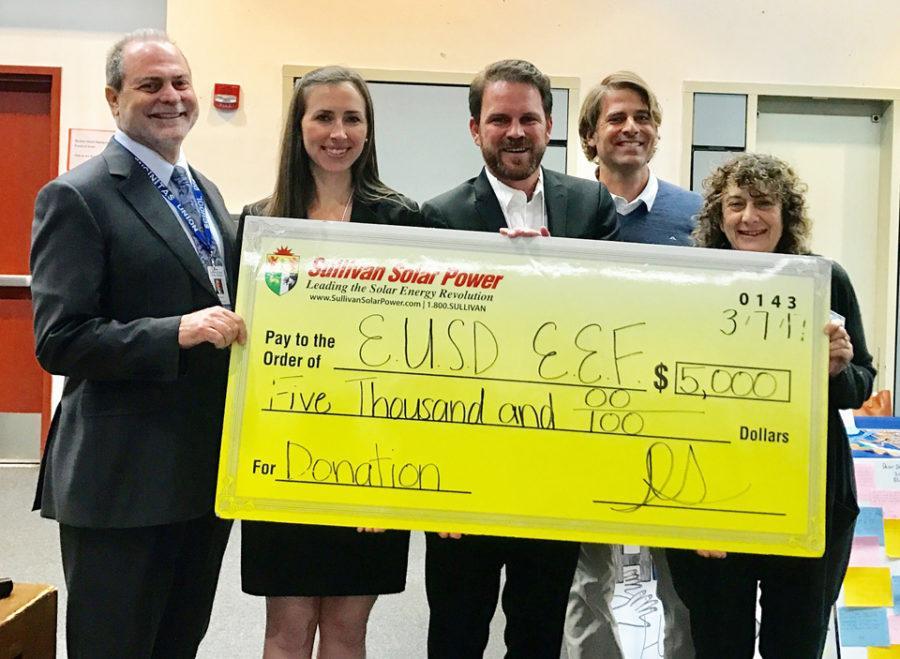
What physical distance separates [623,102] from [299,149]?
1020mm

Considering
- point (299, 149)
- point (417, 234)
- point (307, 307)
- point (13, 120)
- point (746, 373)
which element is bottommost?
point (746, 373)

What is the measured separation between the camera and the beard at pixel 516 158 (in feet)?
5.21

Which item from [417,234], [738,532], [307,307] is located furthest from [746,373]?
[307,307]

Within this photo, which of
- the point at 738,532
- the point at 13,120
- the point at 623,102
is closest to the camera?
the point at 738,532

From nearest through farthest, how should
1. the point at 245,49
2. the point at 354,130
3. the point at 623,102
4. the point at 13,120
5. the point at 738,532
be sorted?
the point at 738,532 → the point at 354,130 → the point at 623,102 → the point at 245,49 → the point at 13,120

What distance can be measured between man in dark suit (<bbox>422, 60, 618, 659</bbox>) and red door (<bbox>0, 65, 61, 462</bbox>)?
4.10 m

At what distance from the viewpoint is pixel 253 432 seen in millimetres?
1386

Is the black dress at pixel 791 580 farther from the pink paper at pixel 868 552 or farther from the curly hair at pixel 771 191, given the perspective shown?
the pink paper at pixel 868 552

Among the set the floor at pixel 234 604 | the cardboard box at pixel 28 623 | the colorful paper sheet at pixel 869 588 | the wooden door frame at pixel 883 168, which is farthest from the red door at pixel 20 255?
the colorful paper sheet at pixel 869 588

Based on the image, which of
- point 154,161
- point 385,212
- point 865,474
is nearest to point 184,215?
point 154,161

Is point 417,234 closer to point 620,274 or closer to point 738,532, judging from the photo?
point 620,274

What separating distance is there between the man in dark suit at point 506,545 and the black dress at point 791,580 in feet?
1.02

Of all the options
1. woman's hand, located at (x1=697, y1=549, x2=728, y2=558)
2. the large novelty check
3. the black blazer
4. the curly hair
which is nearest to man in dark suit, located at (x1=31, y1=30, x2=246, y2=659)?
the large novelty check

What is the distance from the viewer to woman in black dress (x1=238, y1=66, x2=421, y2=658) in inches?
61.0
